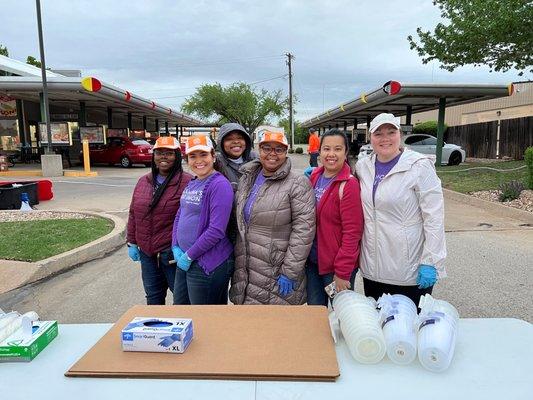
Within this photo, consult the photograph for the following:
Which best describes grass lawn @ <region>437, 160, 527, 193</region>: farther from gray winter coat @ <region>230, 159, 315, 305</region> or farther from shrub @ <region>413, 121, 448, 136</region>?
shrub @ <region>413, 121, 448, 136</region>

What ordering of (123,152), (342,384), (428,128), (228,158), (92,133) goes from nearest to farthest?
1. (342,384)
2. (228,158)
3. (92,133)
4. (123,152)
5. (428,128)

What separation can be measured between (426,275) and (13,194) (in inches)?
395

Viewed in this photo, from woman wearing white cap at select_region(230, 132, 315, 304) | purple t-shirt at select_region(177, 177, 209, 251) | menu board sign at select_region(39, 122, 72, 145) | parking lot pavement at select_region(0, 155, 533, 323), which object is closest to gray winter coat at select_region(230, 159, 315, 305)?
woman wearing white cap at select_region(230, 132, 315, 304)

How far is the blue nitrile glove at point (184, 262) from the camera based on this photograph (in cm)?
280

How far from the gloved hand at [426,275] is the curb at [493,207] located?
278 inches

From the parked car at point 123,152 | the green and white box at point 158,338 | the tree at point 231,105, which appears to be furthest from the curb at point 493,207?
the tree at point 231,105

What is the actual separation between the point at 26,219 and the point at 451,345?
8.80 meters

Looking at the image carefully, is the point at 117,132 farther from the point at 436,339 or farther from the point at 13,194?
the point at 436,339

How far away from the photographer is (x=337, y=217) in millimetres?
2752

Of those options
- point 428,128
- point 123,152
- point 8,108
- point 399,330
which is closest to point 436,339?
point 399,330

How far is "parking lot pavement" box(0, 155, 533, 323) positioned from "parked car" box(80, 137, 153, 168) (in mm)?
17332

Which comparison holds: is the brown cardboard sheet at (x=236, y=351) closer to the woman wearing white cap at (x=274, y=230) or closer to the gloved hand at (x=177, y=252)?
the woman wearing white cap at (x=274, y=230)

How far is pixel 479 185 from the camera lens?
12461 mm

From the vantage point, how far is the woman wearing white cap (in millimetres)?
2729
